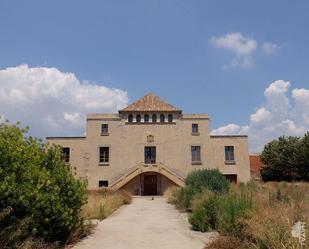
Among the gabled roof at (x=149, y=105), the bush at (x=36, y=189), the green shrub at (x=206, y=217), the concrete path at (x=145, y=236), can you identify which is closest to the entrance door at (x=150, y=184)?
the gabled roof at (x=149, y=105)

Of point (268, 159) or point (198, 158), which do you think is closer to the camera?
point (198, 158)

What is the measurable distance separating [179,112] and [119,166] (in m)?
8.95

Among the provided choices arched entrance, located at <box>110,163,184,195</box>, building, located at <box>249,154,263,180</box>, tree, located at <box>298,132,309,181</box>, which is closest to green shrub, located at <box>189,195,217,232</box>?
arched entrance, located at <box>110,163,184,195</box>

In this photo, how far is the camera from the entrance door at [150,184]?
128 feet

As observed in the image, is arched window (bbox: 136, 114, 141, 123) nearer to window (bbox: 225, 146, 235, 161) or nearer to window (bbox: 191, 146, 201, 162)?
window (bbox: 191, 146, 201, 162)

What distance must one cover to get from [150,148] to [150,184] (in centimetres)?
394

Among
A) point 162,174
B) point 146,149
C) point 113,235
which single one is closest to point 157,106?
point 146,149

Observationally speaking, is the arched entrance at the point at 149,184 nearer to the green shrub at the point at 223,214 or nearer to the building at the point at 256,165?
the building at the point at 256,165

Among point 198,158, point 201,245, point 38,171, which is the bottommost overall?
point 201,245

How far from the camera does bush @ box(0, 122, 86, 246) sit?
25.0 ft

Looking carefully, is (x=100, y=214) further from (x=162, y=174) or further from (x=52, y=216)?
(x=162, y=174)

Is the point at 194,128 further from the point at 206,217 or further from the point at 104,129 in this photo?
the point at 206,217

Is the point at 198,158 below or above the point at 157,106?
below

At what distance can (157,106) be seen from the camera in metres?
40.8
